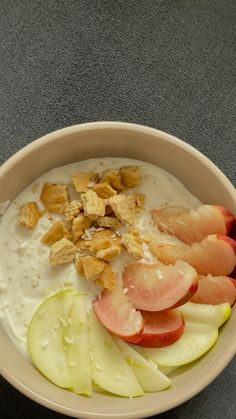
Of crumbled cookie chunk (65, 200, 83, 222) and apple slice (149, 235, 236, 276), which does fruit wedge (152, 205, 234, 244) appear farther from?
crumbled cookie chunk (65, 200, 83, 222)

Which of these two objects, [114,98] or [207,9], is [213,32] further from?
[114,98]

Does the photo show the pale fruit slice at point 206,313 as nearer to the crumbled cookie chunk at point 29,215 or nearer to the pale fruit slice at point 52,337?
the pale fruit slice at point 52,337

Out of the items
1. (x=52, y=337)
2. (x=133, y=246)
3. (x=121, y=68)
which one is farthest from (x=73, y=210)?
(x=121, y=68)

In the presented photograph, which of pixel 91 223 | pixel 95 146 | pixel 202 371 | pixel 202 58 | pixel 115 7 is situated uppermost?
pixel 115 7

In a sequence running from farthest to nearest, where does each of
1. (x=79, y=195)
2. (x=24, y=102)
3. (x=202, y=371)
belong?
(x=24, y=102)
(x=79, y=195)
(x=202, y=371)

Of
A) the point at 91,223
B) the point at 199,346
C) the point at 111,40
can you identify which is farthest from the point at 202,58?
the point at 199,346

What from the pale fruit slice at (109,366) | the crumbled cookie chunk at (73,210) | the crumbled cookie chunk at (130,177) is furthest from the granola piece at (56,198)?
the pale fruit slice at (109,366)

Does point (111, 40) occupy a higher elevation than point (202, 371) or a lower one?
higher
